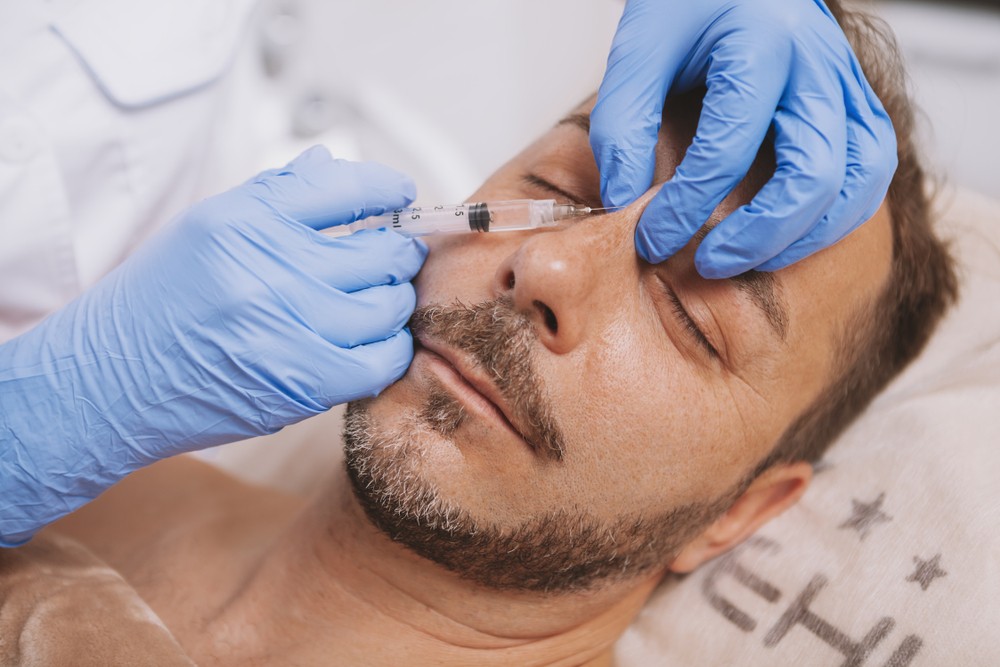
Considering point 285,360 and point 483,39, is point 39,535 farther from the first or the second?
point 483,39

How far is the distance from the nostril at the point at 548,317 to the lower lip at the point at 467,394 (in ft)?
0.39

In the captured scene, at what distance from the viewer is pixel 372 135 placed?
7.37 feet

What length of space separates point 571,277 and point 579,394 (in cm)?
14

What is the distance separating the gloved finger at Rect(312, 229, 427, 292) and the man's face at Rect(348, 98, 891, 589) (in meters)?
0.06

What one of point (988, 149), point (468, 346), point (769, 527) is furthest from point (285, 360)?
point (988, 149)

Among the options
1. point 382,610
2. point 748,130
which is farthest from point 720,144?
point 382,610

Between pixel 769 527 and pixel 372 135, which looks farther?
pixel 372 135

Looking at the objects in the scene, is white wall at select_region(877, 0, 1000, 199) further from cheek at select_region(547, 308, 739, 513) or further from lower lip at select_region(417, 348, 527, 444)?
lower lip at select_region(417, 348, 527, 444)

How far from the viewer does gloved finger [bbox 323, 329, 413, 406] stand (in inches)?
41.5

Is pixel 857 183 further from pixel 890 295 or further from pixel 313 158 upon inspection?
pixel 313 158

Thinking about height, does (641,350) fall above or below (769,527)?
above

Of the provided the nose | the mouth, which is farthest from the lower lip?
the nose

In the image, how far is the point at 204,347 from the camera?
1042mm

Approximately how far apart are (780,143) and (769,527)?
66 cm
